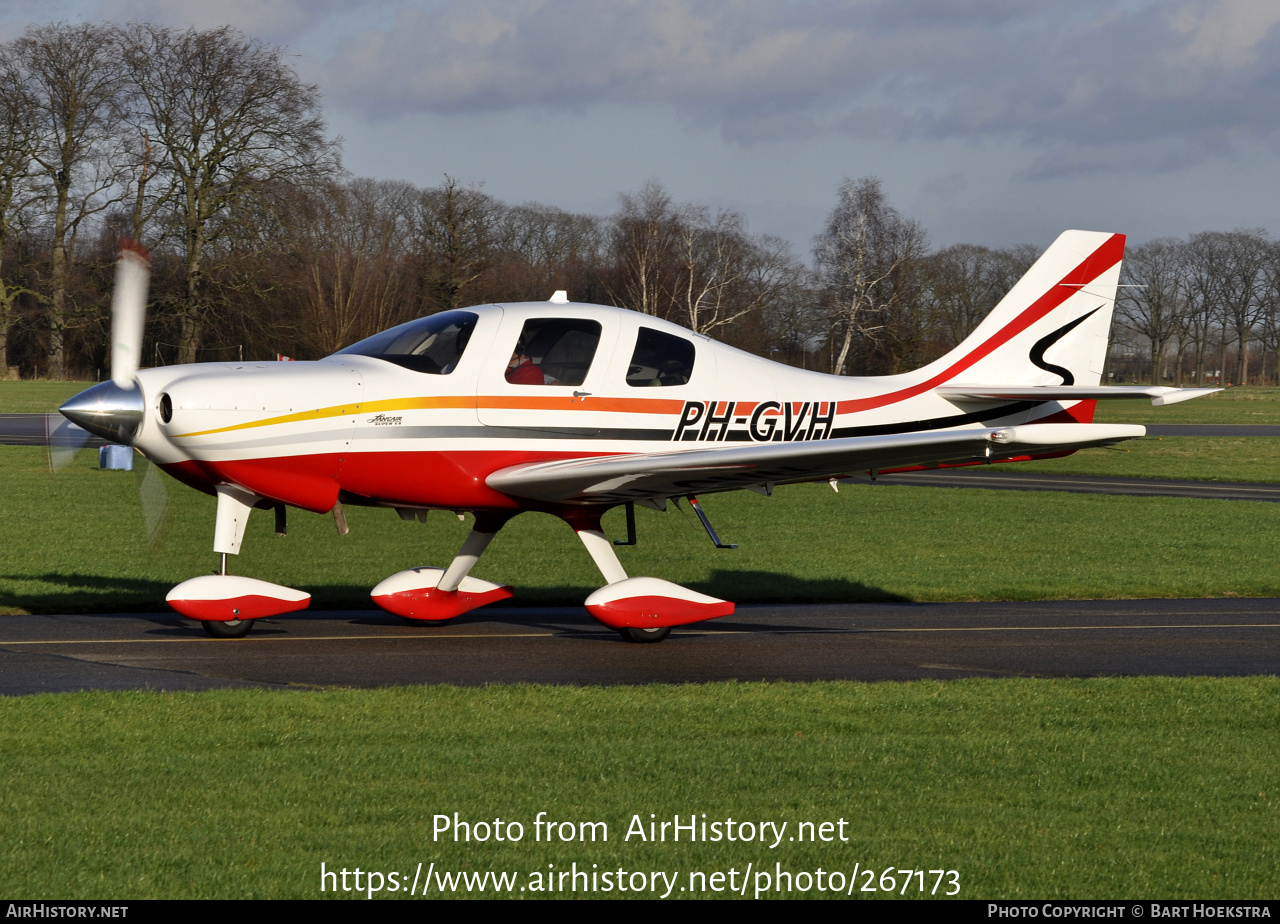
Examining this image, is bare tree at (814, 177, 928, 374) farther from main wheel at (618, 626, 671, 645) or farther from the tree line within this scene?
main wheel at (618, 626, 671, 645)

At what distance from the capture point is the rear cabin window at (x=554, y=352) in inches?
399

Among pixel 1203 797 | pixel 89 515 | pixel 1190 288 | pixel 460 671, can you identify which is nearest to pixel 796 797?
pixel 1203 797

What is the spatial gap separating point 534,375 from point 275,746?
4.48 metres

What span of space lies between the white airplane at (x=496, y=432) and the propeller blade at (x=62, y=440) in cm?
71

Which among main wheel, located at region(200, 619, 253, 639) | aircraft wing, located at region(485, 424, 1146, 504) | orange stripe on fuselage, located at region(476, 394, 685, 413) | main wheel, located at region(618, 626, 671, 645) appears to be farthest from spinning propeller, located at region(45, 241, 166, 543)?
main wheel, located at region(618, 626, 671, 645)

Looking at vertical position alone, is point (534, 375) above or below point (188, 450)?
above

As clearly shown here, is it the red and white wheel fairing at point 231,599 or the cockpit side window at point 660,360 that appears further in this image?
the cockpit side window at point 660,360

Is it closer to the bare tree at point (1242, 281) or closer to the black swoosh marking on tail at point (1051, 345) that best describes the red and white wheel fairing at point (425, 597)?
the black swoosh marking on tail at point (1051, 345)

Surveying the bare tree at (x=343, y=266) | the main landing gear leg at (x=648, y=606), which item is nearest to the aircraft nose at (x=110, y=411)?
the main landing gear leg at (x=648, y=606)

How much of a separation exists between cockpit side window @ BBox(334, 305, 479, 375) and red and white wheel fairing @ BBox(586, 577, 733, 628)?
7.44 feet

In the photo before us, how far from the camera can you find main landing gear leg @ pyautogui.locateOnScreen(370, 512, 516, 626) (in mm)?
11016

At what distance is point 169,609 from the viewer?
12.0 m

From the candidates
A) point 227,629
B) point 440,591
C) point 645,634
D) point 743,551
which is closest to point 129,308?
point 227,629

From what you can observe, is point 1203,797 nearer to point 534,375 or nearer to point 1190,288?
point 534,375
